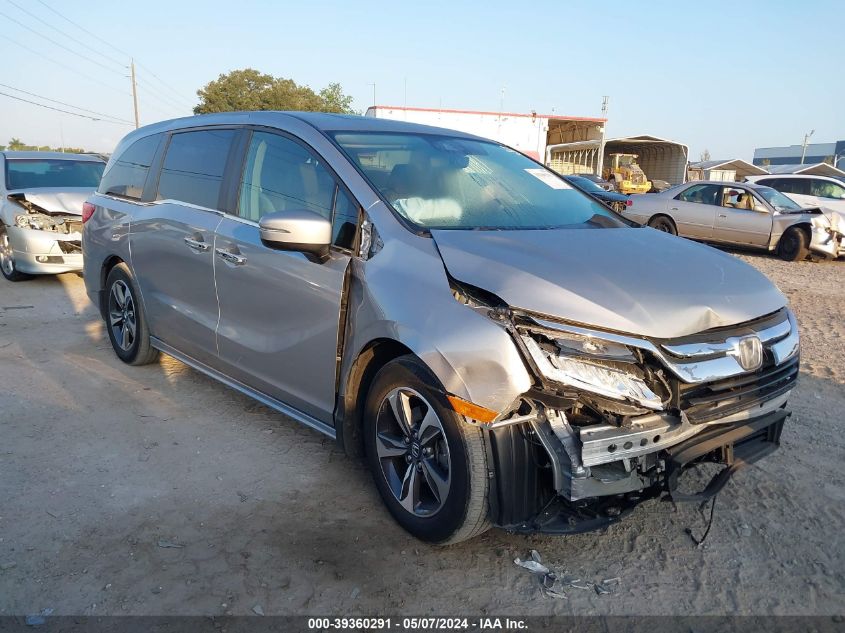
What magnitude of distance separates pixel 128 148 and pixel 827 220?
38.7 ft

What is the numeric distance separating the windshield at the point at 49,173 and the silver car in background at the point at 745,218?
863 centimetres

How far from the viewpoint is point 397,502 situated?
9.68 feet

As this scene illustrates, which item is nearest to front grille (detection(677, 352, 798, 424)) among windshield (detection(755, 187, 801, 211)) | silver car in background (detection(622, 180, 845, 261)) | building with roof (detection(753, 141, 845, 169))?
silver car in background (detection(622, 180, 845, 261))

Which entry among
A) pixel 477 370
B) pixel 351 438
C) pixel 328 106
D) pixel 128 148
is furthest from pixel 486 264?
pixel 328 106

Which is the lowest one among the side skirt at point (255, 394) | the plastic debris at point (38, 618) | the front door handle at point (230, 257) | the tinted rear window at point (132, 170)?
the plastic debris at point (38, 618)

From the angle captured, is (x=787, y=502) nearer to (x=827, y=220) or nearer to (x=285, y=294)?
(x=285, y=294)

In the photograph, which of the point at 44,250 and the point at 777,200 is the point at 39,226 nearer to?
the point at 44,250

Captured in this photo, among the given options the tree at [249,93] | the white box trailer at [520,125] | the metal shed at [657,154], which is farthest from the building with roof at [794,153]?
the tree at [249,93]

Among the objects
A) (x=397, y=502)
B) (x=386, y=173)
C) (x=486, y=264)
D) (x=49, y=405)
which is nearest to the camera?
(x=486, y=264)

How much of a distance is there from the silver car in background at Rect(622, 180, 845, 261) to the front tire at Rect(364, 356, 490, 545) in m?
9.53

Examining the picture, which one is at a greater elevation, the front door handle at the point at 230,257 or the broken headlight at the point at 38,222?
the front door handle at the point at 230,257

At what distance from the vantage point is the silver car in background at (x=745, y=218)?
11.9 m

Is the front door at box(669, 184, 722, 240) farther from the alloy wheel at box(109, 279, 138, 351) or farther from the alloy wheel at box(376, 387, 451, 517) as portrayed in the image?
the alloy wheel at box(376, 387, 451, 517)

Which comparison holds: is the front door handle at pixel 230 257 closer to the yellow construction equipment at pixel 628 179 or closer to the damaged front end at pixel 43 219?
the damaged front end at pixel 43 219
